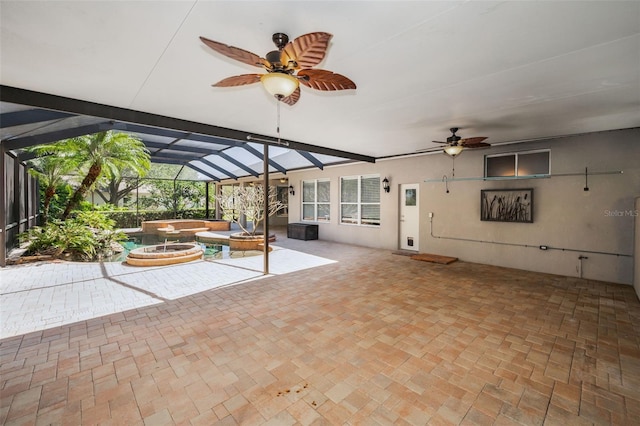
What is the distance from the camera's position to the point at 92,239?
285 inches

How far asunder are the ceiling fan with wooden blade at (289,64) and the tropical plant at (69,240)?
23.5 feet

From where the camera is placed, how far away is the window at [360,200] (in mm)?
8948

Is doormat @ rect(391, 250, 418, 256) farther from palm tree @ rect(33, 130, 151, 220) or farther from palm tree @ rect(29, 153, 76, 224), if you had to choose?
palm tree @ rect(29, 153, 76, 224)

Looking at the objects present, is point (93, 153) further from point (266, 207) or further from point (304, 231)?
point (304, 231)

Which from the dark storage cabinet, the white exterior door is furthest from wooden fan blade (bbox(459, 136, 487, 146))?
the dark storage cabinet

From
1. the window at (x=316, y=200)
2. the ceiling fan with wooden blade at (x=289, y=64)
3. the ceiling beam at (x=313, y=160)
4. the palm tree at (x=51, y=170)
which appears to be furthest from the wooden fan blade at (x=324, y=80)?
the palm tree at (x=51, y=170)

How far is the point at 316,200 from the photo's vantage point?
35.7ft

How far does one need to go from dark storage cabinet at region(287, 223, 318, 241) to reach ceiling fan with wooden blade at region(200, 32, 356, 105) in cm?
810

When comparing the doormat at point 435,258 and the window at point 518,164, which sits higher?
the window at point 518,164

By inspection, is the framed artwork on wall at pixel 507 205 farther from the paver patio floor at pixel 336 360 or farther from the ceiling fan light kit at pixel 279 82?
the ceiling fan light kit at pixel 279 82

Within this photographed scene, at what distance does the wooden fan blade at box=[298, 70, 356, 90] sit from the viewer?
227 centimetres

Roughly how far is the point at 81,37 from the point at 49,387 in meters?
2.92

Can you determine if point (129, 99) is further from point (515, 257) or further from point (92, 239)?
point (515, 257)

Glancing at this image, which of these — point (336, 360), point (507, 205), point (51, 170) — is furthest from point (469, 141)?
point (51, 170)
